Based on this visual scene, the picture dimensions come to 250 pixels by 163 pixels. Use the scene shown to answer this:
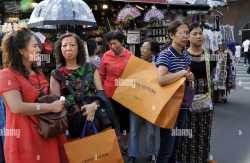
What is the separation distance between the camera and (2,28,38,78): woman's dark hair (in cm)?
326

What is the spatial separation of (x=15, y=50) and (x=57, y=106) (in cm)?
53

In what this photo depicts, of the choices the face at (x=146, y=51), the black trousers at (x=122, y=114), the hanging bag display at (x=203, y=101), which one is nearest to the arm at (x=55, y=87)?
the hanging bag display at (x=203, y=101)

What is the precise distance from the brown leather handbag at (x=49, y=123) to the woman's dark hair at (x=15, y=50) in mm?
251

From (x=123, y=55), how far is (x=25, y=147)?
2721 millimetres

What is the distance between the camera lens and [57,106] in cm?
327

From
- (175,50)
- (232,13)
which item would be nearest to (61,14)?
(175,50)

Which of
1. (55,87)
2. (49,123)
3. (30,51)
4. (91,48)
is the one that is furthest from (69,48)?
(91,48)

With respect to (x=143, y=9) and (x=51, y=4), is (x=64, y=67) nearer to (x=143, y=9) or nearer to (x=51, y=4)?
(x=51, y=4)

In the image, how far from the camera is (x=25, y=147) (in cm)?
320

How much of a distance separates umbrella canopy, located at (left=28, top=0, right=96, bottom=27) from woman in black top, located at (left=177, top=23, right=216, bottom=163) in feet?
5.71

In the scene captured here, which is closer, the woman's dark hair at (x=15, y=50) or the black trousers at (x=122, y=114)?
the woman's dark hair at (x=15, y=50)

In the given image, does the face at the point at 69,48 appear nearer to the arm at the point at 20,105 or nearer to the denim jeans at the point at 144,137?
the arm at the point at 20,105

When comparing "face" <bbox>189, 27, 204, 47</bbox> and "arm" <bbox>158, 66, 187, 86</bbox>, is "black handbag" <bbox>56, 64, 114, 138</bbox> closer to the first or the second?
"arm" <bbox>158, 66, 187, 86</bbox>

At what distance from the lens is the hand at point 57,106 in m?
3.24
